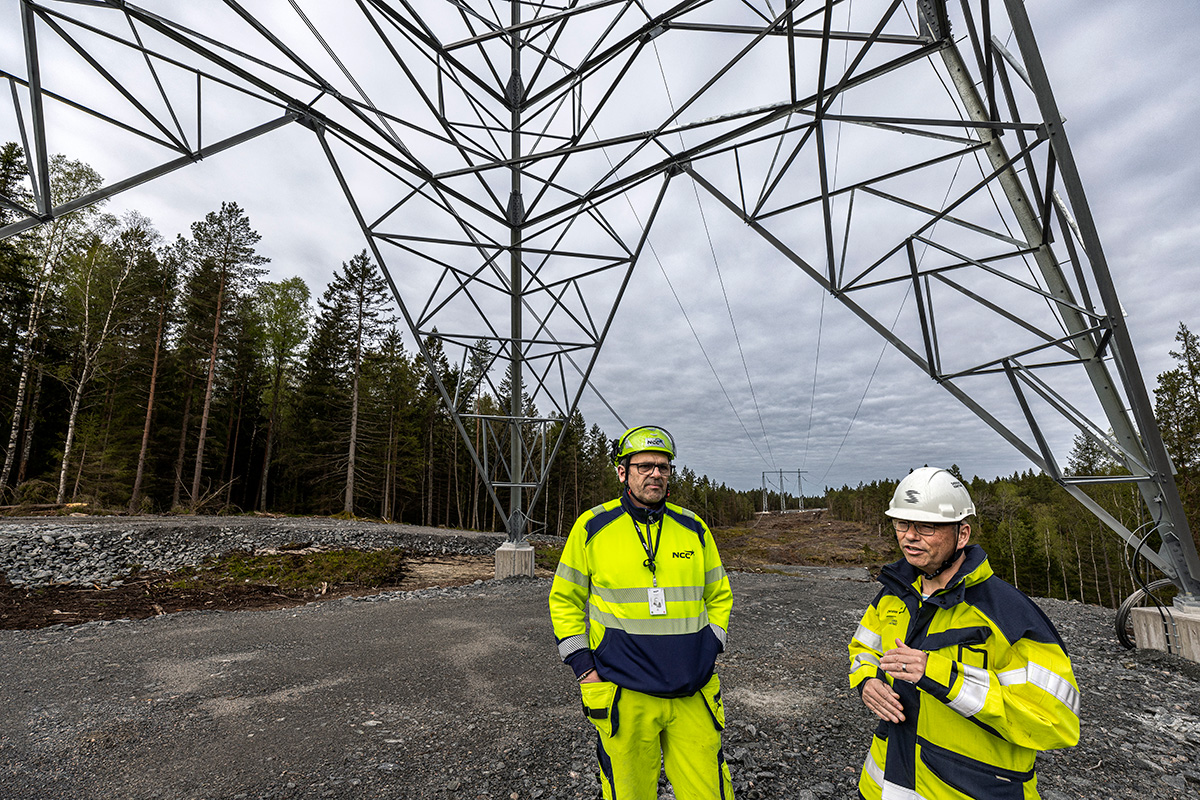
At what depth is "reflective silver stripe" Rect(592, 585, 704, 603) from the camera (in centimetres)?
236

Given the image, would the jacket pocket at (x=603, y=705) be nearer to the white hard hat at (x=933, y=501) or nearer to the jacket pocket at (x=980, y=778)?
the jacket pocket at (x=980, y=778)

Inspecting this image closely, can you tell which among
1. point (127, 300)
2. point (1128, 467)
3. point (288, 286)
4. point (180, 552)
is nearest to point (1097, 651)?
point (1128, 467)

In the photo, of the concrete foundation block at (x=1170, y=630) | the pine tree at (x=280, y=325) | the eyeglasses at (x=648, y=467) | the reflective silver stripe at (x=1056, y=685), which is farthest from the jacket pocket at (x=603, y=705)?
the pine tree at (x=280, y=325)

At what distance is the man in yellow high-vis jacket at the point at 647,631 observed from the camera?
2203mm

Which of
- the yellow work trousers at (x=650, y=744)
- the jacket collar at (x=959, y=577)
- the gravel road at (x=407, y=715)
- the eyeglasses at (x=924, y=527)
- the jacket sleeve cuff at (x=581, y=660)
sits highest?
the eyeglasses at (x=924, y=527)

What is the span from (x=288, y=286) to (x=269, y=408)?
7.91 meters

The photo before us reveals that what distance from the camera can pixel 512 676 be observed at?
502cm

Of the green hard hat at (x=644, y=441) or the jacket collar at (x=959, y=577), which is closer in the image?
the jacket collar at (x=959, y=577)

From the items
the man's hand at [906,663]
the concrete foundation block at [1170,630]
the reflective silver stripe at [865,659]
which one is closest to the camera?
the man's hand at [906,663]

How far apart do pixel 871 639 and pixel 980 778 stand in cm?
53

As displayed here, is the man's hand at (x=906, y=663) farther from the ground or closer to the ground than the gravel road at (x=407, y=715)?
farther from the ground

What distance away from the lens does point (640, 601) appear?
2350mm

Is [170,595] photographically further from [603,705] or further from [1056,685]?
[1056,685]

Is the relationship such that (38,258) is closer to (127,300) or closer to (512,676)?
(127,300)
